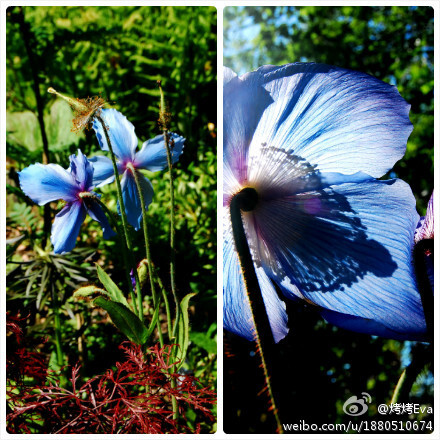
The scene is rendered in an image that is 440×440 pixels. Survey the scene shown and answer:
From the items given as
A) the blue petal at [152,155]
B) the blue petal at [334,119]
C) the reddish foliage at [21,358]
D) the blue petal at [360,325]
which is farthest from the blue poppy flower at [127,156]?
the blue petal at [360,325]

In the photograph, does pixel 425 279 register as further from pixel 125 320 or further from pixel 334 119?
pixel 125 320

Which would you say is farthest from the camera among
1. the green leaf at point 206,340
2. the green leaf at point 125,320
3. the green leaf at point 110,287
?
the green leaf at point 206,340

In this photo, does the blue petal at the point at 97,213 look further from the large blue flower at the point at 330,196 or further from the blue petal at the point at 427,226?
the blue petal at the point at 427,226

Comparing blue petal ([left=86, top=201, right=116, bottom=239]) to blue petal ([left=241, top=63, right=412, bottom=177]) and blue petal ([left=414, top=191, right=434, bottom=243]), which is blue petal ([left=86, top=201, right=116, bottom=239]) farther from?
blue petal ([left=414, top=191, right=434, bottom=243])

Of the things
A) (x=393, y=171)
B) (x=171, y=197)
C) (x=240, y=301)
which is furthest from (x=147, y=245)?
(x=393, y=171)

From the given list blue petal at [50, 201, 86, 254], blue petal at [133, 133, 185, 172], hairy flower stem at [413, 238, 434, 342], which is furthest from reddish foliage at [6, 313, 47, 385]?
hairy flower stem at [413, 238, 434, 342]
